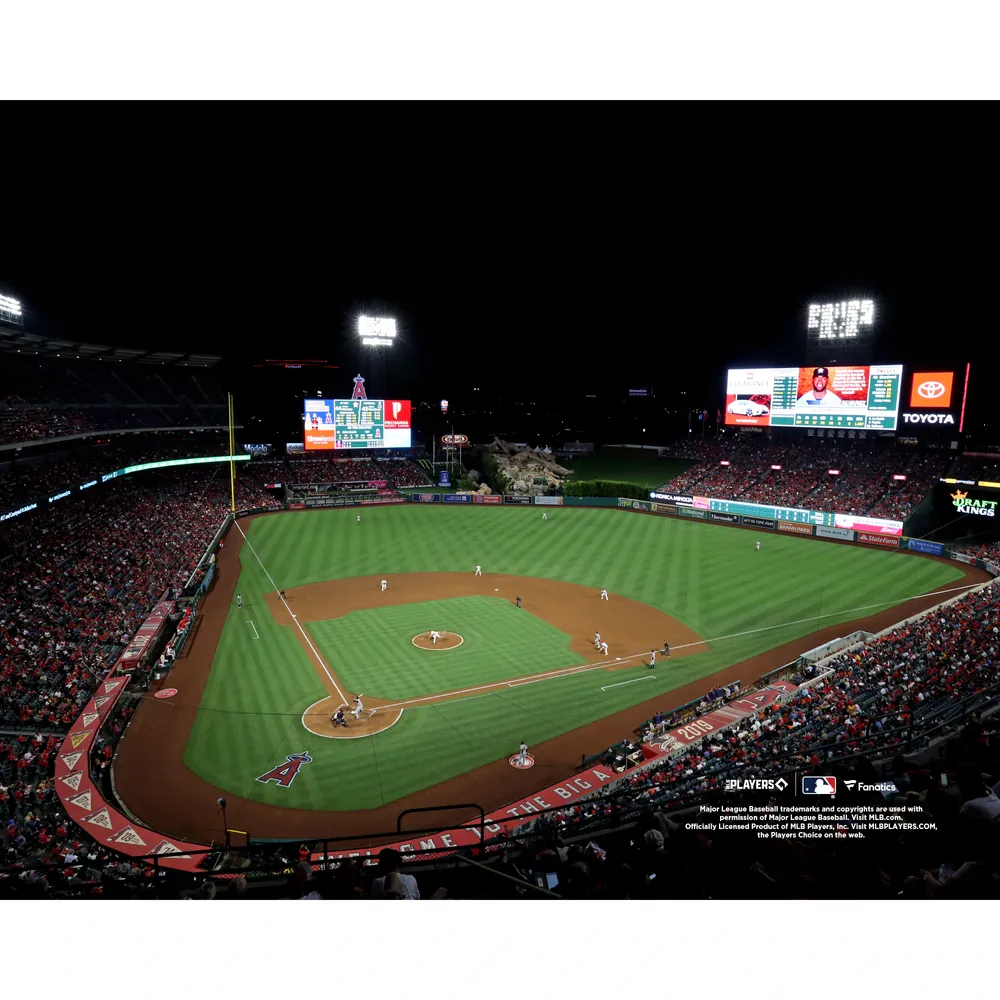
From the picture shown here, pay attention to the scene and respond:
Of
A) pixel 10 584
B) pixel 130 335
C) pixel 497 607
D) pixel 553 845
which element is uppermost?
pixel 130 335

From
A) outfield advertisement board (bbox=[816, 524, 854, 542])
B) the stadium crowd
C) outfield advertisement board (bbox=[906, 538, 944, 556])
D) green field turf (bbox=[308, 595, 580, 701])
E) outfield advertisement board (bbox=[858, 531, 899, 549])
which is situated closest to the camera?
the stadium crowd

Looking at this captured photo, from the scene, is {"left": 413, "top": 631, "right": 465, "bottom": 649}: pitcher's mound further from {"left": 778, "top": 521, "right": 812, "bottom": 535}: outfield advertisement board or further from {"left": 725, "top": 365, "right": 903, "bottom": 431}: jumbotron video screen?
{"left": 725, "top": 365, "right": 903, "bottom": 431}: jumbotron video screen

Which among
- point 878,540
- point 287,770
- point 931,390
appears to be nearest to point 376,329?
point 931,390

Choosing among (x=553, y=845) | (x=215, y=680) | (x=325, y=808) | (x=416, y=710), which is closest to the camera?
(x=553, y=845)

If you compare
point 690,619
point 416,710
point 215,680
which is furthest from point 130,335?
point 690,619

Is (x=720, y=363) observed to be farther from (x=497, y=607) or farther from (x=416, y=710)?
(x=416, y=710)

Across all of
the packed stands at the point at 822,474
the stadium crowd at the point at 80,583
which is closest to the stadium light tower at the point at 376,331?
the stadium crowd at the point at 80,583

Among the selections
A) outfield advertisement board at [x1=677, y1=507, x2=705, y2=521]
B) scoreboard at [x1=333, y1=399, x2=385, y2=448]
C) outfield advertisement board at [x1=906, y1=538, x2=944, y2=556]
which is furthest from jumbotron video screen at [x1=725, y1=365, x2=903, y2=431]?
scoreboard at [x1=333, y1=399, x2=385, y2=448]
